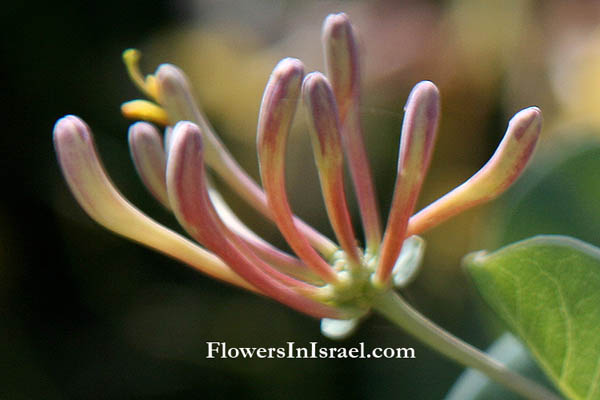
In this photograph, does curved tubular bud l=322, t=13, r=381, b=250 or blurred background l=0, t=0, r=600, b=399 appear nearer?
curved tubular bud l=322, t=13, r=381, b=250

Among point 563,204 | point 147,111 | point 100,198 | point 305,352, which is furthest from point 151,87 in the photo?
point 305,352

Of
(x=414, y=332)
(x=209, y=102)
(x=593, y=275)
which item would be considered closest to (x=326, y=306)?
(x=414, y=332)

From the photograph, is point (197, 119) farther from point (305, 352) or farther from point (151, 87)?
point (305, 352)

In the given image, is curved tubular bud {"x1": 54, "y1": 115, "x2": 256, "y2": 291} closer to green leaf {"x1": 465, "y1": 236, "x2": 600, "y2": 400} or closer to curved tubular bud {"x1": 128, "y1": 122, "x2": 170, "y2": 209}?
curved tubular bud {"x1": 128, "y1": 122, "x2": 170, "y2": 209}

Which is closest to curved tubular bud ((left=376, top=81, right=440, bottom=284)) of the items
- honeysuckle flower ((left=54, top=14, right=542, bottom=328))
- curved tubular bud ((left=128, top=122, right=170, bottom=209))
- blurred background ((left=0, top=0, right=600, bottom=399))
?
honeysuckle flower ((left=54, top=14, right=542, bottom=328))

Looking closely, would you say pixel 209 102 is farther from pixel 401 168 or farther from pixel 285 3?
pixel 401 168

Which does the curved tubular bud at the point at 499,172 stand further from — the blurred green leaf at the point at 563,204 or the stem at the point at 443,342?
the blurred green leaf at the point at 563,204
